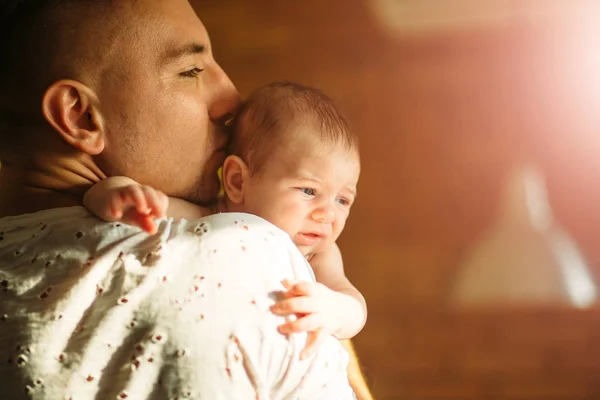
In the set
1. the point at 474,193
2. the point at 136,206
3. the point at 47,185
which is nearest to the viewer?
the point at 136,206

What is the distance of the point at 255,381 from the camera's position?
762mm

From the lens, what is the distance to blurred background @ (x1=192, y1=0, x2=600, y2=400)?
1940 mm

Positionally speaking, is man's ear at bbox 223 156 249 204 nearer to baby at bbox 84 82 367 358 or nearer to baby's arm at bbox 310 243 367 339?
baby at bbox 84 82 367 358

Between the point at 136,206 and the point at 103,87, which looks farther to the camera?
the point at 103,87

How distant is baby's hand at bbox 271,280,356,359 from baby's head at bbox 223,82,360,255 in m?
0.15

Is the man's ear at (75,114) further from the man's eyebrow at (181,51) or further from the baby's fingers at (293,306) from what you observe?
the baby's fingers at (293,306)

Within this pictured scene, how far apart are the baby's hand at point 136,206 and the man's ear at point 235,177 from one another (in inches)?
10.4

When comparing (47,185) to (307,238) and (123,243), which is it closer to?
(123,243)

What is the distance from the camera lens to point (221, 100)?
105 centimetres

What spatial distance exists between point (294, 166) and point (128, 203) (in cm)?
31

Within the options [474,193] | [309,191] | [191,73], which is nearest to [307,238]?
[309,191]

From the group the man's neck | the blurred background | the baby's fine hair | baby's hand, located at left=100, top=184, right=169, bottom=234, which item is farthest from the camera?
the blurred background

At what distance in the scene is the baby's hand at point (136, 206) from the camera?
0.74 meters

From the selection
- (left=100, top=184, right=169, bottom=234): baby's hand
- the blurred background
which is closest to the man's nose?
(left=100, top=184, right=169, bottom=234): baby's hand
